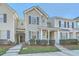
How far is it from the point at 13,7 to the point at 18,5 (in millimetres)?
216

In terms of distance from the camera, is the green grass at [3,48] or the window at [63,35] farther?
the window at [63,35]

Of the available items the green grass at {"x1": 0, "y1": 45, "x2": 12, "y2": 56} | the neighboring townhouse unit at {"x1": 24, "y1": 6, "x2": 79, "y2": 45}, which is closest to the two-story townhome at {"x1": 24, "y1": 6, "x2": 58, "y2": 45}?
the neighboring townhouse unit at {"x1": 24, "y1": 6, "x2": 79, "y2": 45}

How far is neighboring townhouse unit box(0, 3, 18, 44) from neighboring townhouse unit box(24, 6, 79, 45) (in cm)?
37

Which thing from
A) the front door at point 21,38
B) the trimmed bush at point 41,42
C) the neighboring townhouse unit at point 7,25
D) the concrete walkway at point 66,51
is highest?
the neighboring townhouse unit at point 7,25

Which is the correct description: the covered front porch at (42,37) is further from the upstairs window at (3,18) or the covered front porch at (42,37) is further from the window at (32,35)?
the upstairs window at (3,18)

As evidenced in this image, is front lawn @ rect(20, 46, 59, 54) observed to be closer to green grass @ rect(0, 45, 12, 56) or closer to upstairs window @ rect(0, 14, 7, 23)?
green grass @ rect(0, 45, 12, 56)

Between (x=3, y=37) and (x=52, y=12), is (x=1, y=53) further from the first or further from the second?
(x=52, y=12)

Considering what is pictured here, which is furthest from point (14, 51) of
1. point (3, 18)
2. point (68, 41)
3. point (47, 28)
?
point (68, 41)

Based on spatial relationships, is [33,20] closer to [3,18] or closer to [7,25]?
[7,25]

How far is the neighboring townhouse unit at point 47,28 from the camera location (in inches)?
588

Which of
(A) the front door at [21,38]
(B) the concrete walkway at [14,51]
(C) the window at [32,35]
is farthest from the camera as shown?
(C) the window at [32,35]

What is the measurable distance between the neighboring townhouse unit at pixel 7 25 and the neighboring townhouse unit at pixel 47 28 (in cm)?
37

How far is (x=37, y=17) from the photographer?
15.0m

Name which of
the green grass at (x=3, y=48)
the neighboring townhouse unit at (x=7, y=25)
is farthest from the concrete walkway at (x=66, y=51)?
the green grass at (x=3, y=48)
